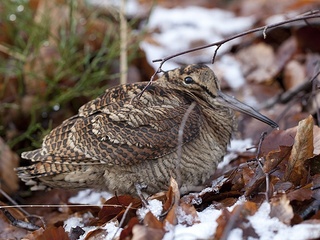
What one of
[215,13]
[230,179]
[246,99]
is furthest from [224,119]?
[215,13]

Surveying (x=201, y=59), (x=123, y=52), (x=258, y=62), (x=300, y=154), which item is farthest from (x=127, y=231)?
(x=201, y=59)

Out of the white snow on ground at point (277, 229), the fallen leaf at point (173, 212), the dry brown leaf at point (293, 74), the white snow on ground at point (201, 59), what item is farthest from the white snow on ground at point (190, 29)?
the white snow on ground at point (277, 229)

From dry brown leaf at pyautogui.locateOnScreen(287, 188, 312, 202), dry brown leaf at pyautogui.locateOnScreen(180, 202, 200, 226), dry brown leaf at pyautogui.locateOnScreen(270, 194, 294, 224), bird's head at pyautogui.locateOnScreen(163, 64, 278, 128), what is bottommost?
dry brown leaf at pyautogui.locateOnScreen(180, 202, 200, 226)

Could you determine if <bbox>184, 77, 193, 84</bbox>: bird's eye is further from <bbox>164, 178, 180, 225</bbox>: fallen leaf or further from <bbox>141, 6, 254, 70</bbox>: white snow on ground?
<bbox>141, 6, 254, 70</bbox>: white snow on ground

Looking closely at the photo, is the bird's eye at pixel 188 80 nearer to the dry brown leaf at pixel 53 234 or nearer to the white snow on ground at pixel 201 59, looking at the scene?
the white snow on ground at pixel 201 59

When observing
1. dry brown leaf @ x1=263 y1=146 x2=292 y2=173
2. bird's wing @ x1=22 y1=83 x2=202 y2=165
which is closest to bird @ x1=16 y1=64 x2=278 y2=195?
bird's wing @ x1=22 y1=83 x2=202 y2=165

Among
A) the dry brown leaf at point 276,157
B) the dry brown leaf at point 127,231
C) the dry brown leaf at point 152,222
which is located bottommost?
the dry brown leaf at point 127,231

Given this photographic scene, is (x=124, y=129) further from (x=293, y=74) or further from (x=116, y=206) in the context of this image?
(x=293, y=74)

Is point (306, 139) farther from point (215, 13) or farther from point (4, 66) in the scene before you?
Result: point (215, 13)
